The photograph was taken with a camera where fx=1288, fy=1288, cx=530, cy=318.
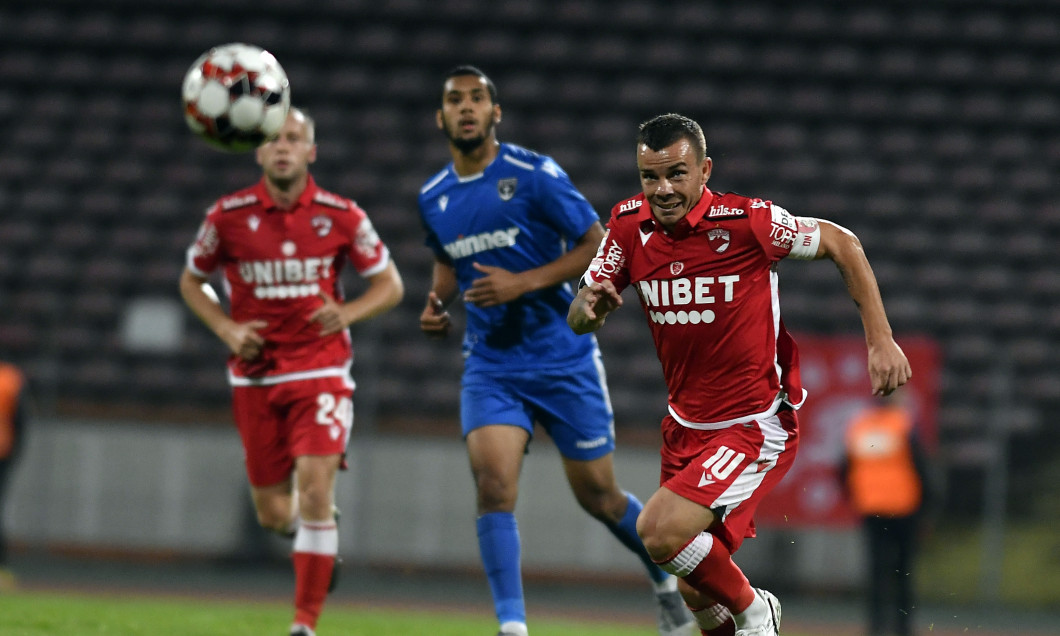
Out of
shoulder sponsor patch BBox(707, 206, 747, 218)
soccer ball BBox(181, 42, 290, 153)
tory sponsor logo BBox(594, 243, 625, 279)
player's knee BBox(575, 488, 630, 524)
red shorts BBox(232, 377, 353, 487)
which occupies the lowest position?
player's knee BBox(575, 488, 630, 524)

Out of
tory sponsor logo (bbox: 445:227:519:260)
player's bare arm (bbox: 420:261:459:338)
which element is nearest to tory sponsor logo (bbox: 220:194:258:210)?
player's bare arm (bbox: 420:261:459:338)

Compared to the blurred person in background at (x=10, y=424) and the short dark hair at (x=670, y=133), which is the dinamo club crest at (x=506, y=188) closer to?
the short dark hair at (x=670, y=133)

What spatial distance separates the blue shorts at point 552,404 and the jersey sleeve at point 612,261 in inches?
39.8

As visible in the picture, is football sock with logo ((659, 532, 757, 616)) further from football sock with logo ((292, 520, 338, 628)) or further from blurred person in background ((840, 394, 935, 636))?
blurred person in background ((840, 394, 935, 636))

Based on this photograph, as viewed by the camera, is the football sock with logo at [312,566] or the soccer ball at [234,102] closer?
the soccer ball at [234,102]

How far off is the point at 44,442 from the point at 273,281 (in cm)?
657

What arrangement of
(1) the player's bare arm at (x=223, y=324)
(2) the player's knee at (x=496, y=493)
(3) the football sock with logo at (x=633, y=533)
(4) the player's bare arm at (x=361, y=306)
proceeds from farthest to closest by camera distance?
(4) the player's bare arm at (x=361, y=306) → (1) the player's bare arm at (x=223, y=324) → (3) the football sock with logo at (x=633, y=533) → (2) the player's knee at (x=496, y=493)

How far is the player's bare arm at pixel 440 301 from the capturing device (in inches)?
234

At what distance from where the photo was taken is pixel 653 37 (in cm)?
1598

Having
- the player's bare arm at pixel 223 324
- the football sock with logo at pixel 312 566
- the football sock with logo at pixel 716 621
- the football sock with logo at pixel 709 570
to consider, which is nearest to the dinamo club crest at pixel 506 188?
the player's bare arm at pixel 223 324

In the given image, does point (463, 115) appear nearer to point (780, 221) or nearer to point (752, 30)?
point (780, 221)

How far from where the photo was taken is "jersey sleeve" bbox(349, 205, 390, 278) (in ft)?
21.6

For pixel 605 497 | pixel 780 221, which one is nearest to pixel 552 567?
pixel 605 497

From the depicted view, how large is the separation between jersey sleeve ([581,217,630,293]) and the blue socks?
122 centimetres
